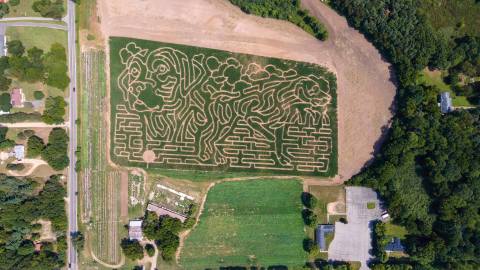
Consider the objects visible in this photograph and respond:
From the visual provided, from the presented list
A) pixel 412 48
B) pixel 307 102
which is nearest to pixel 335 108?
pixel 307 102

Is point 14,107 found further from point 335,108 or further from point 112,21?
point 335,108

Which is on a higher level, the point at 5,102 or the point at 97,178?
the point at 5,102

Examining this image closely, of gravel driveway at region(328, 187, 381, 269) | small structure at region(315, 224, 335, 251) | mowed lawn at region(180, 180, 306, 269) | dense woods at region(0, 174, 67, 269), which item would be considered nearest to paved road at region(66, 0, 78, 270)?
dense woods at region(0, 174, 67, 269)

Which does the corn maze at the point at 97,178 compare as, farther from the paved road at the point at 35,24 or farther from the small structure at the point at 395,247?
the small structure at the point at 395,247

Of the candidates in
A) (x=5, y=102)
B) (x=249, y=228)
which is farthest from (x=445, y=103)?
(x=5, y=102)

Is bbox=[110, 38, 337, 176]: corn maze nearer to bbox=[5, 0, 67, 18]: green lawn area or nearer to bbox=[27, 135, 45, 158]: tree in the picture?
bbox=[27, 135, 45, 158]: tree

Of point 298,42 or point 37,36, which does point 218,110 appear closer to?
point 298,42

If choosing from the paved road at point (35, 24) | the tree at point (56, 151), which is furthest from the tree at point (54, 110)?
the paved road at point (35, 24)
